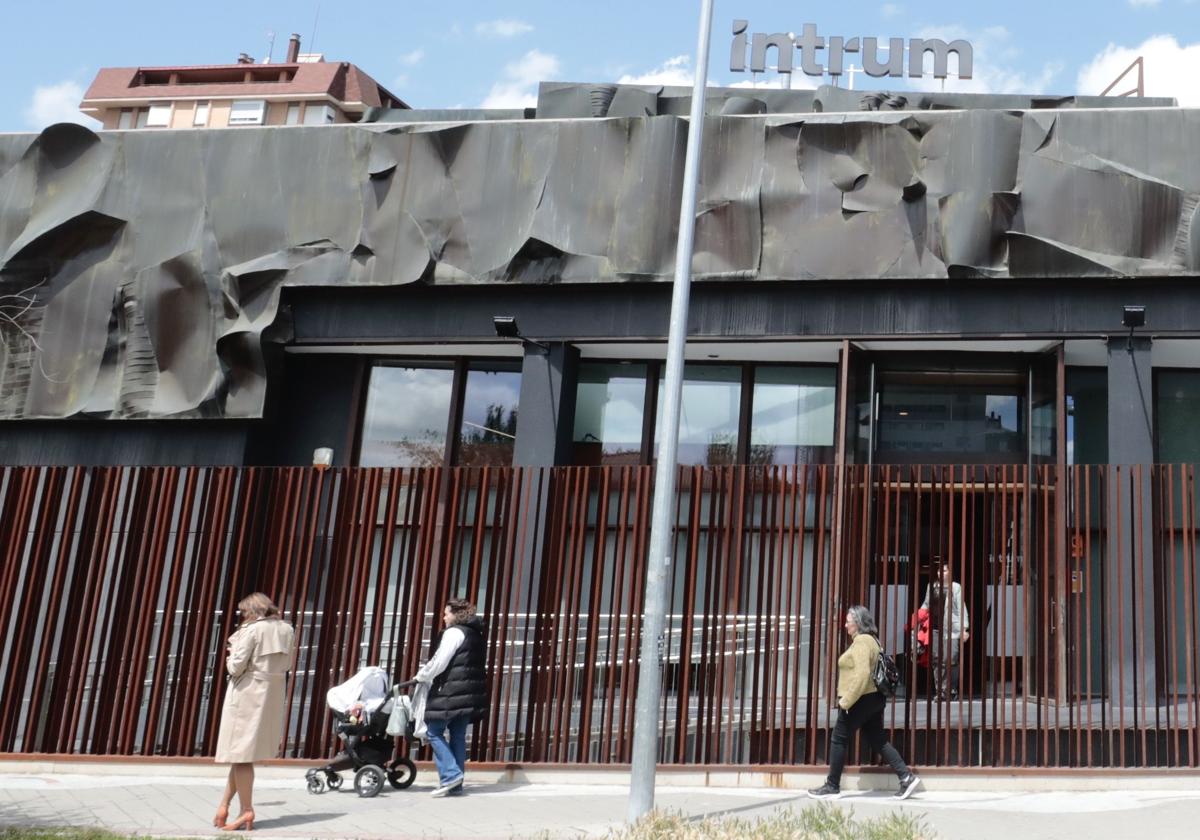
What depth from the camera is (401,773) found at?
32.7 ft

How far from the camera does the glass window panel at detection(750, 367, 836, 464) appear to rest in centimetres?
1661

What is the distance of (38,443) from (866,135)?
13814 millimetres

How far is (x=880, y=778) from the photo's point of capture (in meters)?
9.94

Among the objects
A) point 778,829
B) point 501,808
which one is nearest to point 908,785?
point 778,829

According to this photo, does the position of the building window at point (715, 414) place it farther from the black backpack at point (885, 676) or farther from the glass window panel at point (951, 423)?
the black backpack at point (885, 676)

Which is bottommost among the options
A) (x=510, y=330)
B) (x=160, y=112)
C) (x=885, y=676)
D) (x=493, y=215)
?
(x=885, y=676)

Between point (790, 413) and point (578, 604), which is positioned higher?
point (790, 413)

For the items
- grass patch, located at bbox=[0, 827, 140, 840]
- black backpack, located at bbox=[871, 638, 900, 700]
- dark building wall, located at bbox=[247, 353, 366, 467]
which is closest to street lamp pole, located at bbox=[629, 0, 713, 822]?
→ black backpack, located at bbox=[871, 638, 900, 700]

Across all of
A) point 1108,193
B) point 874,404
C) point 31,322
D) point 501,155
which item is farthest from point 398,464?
point 1108,193

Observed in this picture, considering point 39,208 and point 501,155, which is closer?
point 501,155

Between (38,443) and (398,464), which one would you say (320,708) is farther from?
(38,443)

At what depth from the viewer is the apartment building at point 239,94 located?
71250mm

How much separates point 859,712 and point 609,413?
329 inches

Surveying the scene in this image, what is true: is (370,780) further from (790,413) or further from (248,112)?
(248,112)
